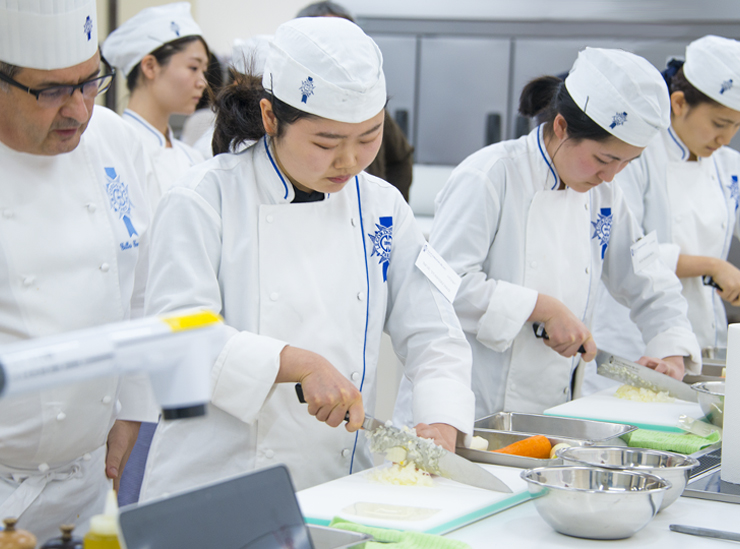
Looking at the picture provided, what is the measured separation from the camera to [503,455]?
1492 millimetres

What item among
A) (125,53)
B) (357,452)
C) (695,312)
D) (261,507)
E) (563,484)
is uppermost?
(125,53)

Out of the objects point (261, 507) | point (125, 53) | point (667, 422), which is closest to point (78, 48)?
point (261, 507)

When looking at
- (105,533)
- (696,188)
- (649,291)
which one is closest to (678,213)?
(696,188)

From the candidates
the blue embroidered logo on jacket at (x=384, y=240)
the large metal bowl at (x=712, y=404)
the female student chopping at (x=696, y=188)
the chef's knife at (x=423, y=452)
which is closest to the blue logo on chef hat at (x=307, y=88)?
the blue embroidered logo on jacket at (x=384, y=240)

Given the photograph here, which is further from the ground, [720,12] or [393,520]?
[720,12]

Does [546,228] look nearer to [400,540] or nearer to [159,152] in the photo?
[400,540]

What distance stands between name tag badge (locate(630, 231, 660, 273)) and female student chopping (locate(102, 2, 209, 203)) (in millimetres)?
1568

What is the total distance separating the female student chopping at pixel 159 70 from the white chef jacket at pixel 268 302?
1.52m

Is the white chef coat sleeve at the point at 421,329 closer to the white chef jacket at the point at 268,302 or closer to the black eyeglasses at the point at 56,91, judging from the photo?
the white chef jacket at the point at 268,302

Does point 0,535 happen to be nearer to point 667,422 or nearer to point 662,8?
point 667,422

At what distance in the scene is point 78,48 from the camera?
1.42 meters

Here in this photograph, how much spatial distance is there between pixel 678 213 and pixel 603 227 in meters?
0.67

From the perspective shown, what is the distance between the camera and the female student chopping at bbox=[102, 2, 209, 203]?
2.98 metres

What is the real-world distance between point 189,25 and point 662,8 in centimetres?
238
